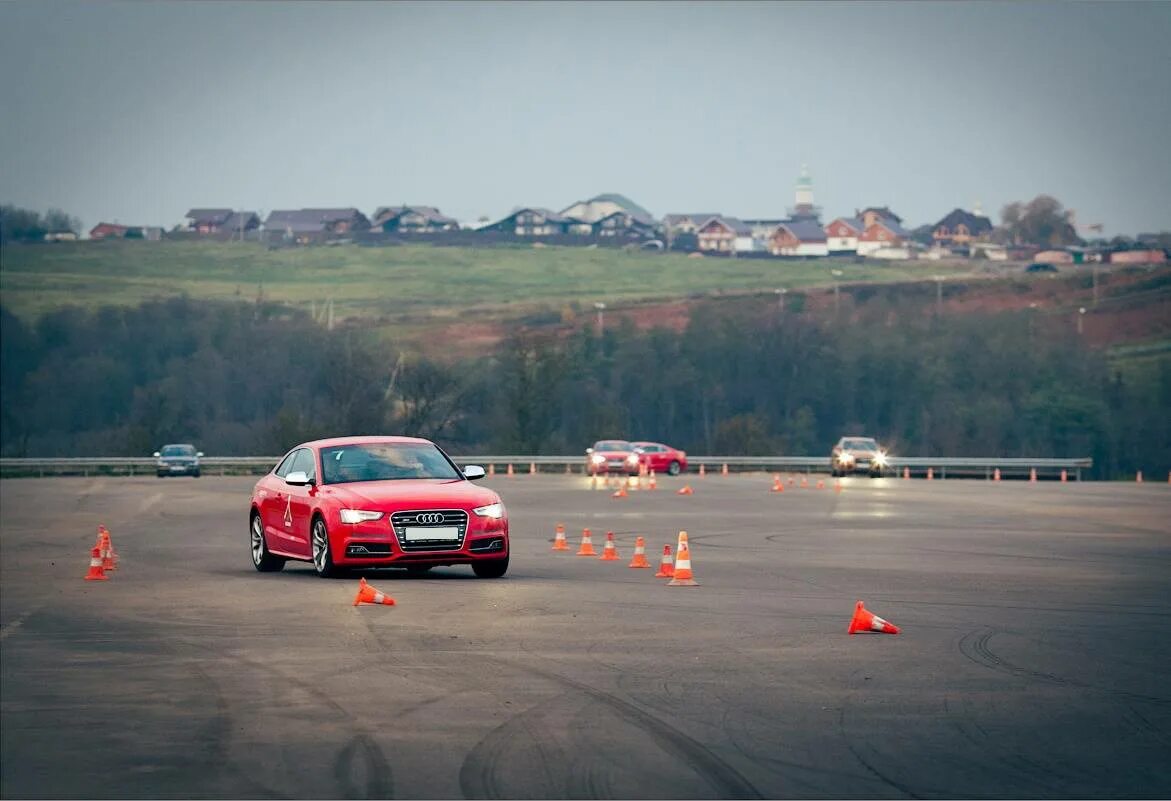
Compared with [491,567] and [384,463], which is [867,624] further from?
[384,463]

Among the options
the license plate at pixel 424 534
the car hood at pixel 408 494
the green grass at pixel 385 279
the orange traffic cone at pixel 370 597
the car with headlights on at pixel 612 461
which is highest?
the car hood at pixel 408 494

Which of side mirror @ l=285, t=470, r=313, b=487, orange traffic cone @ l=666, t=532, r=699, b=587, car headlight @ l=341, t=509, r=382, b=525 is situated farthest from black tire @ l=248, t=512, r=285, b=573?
orange traffic cone @ l=666, t=532, r=699, b=587

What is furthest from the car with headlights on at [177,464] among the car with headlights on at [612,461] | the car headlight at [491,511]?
the car headlight at [491,511]

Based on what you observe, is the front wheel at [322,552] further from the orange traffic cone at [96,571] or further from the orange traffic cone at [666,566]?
the orange traffic cone at [666,566]

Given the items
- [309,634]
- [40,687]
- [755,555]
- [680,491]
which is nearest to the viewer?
[40,687]

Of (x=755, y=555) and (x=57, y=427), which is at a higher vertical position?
(x=755, y=555)

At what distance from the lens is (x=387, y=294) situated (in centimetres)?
17900

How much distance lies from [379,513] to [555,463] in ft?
211

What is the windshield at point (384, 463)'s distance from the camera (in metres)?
21.8

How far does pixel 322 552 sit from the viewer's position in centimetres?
2102

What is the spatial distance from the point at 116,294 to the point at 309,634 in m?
156

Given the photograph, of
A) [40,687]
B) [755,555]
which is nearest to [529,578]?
[755,555]

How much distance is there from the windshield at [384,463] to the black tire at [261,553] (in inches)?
51.2

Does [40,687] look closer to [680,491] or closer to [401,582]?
[401,582]
